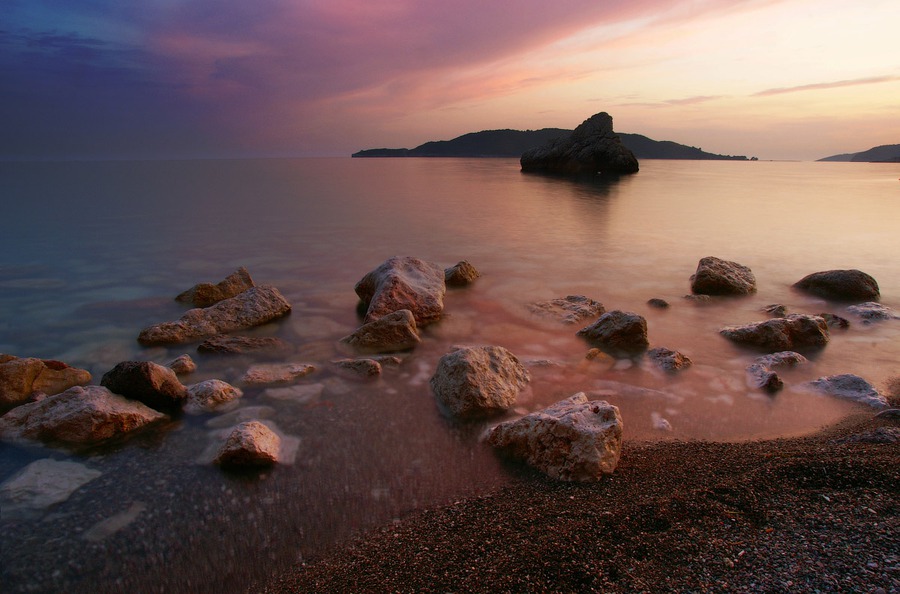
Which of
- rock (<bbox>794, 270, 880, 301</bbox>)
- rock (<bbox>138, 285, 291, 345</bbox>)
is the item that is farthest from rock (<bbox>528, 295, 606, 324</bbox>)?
rock (<bbox>794, 270, 880, 301</bbox>)

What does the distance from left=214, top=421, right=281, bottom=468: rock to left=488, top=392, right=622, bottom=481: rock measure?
176 cm

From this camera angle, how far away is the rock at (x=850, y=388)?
4.57 metres

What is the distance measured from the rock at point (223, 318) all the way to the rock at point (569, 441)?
4.38m

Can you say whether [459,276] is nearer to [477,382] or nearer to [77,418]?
[477,382]

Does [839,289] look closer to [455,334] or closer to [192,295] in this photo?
[455,334]

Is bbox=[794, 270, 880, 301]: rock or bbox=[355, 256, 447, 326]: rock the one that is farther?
bbox=[794, 270, 880, 301]: rock

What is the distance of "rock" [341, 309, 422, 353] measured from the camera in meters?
5.95

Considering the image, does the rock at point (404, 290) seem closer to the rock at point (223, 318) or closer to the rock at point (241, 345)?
the rock at point (241, 345)

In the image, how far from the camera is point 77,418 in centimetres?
399

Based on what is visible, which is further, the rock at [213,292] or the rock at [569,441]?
the rock at [213,292]

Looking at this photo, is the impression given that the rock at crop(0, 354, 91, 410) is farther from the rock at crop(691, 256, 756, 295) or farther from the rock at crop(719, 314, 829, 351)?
the rock at crop(691, 256, 756, 295)

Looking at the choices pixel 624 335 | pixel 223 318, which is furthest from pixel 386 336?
pixel 624 335

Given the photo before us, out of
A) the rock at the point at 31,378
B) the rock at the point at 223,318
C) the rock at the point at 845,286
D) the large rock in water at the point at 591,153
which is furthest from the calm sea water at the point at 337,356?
the large rock in water at the point at 591,153

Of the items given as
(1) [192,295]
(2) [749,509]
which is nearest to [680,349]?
(2) [749,509]
